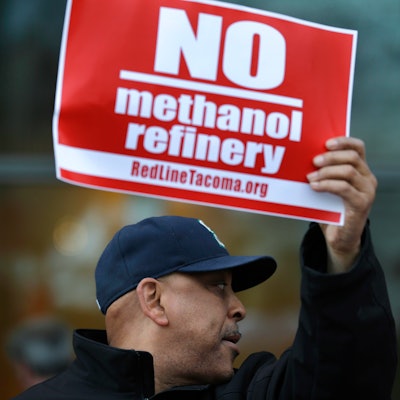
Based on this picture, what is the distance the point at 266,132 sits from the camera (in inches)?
106

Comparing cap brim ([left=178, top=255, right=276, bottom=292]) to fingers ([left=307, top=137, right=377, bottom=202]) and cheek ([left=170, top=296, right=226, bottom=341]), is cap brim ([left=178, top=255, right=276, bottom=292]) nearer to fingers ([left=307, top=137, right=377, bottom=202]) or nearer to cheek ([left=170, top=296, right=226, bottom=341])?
cheek ([left=170, top=296, right=226, bottom=341])

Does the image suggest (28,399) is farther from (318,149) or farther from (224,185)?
(318,149)

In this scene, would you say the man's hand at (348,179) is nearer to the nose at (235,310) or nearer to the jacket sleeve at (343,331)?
the jacket sleeve at (343,331)

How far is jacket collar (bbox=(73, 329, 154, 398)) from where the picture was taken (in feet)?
10.3

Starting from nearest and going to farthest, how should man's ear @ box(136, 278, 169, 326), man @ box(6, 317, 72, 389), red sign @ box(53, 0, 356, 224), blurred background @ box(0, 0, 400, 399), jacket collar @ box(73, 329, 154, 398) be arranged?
1. red sign @ box(53, 0, 356, 224)
2. jacket collar @ box(73, 329, 154, 398)
3. man's ear @ box(136, 278, 169, 326)
4. man @ box(6, 317, 72, 389)
5. blurred background @ box(0, 0, 400, 399)

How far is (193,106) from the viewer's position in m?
2.67

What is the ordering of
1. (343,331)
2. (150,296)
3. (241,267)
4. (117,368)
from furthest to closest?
1. (241,267)
2. (150,296)
3. (117,368)
4. (343,331)

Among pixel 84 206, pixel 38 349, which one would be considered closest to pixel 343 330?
pixel 38 349

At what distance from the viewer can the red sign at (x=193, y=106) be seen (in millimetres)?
2650

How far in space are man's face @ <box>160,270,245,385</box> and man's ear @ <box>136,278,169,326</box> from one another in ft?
0.06

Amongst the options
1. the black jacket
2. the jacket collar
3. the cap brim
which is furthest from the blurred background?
the black jacket

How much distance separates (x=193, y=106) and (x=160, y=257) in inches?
29.5

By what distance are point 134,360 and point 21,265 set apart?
3322 millimetres

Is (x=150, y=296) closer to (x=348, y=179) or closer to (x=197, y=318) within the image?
(x=197, y=318)
